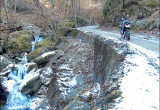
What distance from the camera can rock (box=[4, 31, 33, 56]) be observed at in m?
16.4

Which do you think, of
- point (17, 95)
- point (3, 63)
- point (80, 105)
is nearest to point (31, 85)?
point (17, 95)

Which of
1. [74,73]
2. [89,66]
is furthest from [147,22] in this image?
[74,73]

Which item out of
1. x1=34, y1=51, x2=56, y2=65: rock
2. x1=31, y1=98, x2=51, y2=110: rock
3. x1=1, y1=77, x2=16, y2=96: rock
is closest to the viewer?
x1=31, y1=98, x2=51, y2=110: rock

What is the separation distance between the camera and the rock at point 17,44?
53.7ft

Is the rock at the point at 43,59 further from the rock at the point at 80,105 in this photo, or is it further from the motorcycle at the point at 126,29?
the rock at the point at 80,105

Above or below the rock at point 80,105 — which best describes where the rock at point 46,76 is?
below

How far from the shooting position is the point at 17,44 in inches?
655

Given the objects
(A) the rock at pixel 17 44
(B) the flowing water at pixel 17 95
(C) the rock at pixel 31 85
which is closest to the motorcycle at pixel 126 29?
(C) the rock at pixel 31 85

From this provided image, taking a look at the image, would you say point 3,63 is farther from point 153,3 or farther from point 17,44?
point 153,3

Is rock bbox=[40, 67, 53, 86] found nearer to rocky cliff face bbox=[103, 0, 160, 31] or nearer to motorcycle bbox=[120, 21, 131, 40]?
motorcycle bbox=[120, 21, 131, 40]

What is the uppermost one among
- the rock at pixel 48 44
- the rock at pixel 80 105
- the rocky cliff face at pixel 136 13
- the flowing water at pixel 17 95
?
the rocky cliff face at pixel 136 13

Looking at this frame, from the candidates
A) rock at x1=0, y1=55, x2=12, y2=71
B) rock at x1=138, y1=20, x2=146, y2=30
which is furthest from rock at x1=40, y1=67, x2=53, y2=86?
rock at x1=138, y1=20, x2=146, y2=30

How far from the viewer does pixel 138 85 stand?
11.8 ft

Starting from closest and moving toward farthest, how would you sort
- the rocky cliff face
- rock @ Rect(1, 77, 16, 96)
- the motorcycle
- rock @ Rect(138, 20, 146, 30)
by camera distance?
the motorcycle, rock @ Rect(1, 77, 16, 96), the rocky cliff face, rock @ Rect(138, 20, 146, 30)
